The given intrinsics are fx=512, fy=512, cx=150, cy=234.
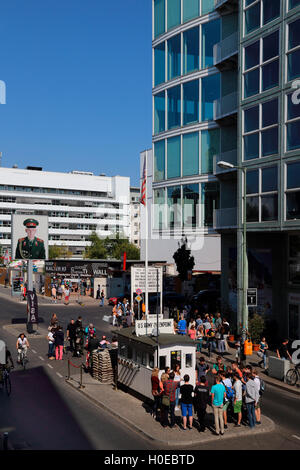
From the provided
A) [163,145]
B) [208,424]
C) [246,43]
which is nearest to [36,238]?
[163,145]

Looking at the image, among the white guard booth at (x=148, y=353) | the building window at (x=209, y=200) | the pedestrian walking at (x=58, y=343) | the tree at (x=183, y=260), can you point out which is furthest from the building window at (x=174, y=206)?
the white guard booth at (x=148, y=353)

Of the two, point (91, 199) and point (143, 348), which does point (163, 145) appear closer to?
point (143, 348)

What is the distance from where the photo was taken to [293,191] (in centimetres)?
2470

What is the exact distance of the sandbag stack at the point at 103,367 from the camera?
19062 millimetres

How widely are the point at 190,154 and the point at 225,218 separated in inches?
287

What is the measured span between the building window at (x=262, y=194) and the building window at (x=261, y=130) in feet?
3.25

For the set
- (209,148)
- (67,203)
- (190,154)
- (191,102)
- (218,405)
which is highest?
(67,203)

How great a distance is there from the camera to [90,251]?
330 feet

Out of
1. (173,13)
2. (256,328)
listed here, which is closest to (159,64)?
(173,13)

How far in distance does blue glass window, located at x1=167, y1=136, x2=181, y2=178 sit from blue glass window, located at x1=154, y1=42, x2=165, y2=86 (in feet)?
16.7

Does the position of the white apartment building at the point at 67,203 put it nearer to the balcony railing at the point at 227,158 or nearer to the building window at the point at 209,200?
the building window at the point at 209,200

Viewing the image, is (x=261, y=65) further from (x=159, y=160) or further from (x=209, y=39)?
(x=159, y=160)

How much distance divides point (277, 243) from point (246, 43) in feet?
36.9

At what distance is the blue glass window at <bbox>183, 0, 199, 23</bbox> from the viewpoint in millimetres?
37000
